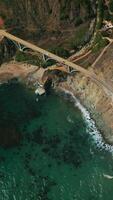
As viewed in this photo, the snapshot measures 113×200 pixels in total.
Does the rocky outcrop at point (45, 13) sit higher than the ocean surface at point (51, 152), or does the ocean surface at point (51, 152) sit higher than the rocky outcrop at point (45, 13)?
the rocky outcrop at point (45, 13)

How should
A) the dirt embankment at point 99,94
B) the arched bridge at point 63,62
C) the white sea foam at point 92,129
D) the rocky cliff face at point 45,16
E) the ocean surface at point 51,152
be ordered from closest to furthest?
the ocean surface at point 51,152
the white sea foam at point 92,129
the dirt embankment at point 99,94
the arched bridge at point 63,62
the rocky cliff face at point 45,16

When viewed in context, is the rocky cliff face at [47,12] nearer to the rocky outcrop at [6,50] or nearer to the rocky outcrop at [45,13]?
the rocky outcrop at [45,13]

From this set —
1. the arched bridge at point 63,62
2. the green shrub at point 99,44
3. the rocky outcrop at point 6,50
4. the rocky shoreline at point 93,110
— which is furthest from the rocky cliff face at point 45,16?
the rocky shoreline at point 93,110

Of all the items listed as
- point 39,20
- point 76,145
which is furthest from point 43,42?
point 76,145

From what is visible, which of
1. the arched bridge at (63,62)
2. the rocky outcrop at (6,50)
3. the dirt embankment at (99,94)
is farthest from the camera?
the rocky outcrop at (6,50)

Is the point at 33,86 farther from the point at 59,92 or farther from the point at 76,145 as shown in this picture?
the point at 76,145

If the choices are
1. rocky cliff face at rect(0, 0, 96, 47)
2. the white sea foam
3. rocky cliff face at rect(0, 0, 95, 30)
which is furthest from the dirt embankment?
rocky cliff face at rect(0, 0, 95, 30)

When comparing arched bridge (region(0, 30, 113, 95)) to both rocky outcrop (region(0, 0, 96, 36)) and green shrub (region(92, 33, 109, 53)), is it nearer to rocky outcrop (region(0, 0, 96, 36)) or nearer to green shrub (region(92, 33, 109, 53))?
rocky outcrop (region(0, 0, 96, 36))
